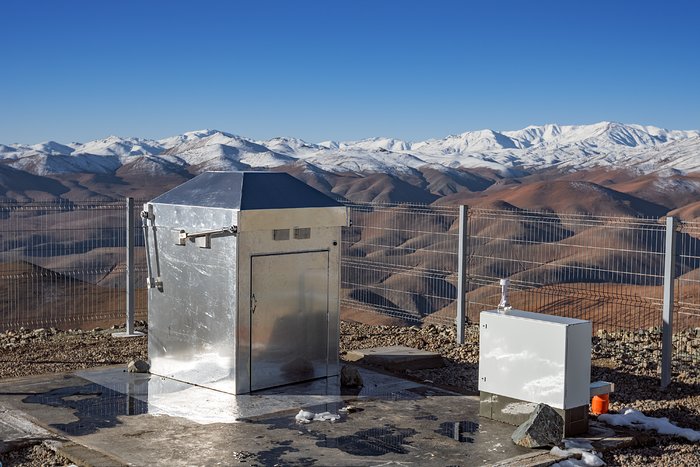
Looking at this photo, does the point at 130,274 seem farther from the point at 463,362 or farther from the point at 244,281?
the point at 463,362

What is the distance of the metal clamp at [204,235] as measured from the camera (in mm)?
8133

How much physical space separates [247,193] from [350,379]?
83.0 inches

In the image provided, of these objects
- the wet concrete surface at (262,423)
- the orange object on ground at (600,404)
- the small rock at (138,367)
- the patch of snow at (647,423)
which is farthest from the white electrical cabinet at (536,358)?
the small rock at (138,367)

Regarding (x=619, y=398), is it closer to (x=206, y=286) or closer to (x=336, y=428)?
(x=336, y=428)

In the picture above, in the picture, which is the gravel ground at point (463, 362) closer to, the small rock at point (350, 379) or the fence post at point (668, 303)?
the fence post at point (668, 303)

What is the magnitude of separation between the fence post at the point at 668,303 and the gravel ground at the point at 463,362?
195 mm

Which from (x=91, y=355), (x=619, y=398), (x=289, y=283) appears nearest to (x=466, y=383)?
(x=619, y=398)

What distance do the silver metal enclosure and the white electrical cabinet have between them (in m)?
1.96

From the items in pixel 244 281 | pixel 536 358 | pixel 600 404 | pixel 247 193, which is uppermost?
pixel 247 193

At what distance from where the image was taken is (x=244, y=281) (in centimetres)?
820

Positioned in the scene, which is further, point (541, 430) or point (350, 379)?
point (350, 379)

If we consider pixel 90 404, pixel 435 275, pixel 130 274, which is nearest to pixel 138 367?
pixel 90 404

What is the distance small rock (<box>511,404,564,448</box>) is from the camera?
22.2 feet

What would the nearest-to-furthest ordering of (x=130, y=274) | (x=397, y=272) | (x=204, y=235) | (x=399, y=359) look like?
(x=204, y=235), (x=399, y=359), (x=130, y=274), (x=397, y=272)
